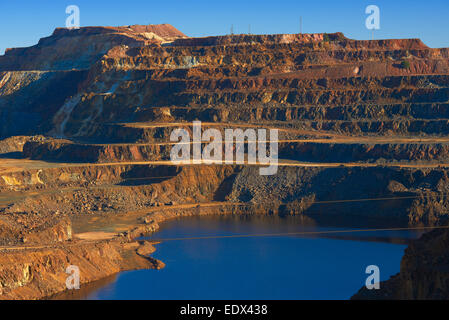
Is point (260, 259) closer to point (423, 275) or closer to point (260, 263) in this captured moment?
point (260, 263)

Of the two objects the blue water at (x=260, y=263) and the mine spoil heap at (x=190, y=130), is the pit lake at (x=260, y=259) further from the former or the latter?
the mine spoil heap at (x=190, y=130)

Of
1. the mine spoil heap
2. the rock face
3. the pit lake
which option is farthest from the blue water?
the rock face

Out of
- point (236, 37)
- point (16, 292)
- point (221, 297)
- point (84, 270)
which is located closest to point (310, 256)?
point (221, 297)

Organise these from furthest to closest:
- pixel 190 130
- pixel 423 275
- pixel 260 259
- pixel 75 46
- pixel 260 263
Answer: pixel 75 46, pixel 190 130, pixel 260 259, pixel 260 263, pixel 423 275

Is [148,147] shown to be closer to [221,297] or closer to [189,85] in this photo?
[189,85]

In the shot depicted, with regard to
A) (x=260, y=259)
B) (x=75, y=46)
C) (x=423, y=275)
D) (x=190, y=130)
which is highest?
(x=75, y=46)

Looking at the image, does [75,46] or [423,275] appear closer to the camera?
[423,275]

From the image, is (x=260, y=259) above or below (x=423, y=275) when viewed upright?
below

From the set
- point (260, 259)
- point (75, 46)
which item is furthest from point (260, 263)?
point (75, 46)
